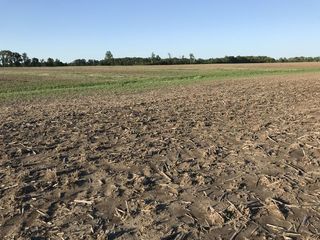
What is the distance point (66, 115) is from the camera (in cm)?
1273

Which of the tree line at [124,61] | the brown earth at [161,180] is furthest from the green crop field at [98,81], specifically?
the tree line at [124,61]

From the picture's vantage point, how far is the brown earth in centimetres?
486

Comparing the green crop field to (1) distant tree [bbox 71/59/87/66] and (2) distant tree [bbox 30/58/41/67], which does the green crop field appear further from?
(1) distant tree [bbox 71/59/87/66]

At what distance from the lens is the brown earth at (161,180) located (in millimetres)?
4859

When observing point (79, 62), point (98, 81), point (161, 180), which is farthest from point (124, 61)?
point (161, 180)

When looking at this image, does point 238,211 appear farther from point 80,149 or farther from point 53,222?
point 80,149

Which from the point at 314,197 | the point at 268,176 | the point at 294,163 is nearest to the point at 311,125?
the point at 294,163

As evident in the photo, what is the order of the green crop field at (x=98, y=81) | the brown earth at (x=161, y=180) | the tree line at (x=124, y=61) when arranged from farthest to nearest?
1. the tree line at (x=124, y=61)
2. the green crop field at (x=98, y=81)
3. the brown earth at (x=161, y=180)

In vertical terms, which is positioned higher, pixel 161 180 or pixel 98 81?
pixel 161 180

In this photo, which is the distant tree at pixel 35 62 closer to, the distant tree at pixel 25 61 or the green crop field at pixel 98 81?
the distant tree at pixel 25 61

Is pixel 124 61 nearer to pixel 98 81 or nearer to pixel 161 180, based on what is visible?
pixel 98 81

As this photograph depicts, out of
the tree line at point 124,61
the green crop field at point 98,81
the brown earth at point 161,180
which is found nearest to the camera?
the brown earth at point 161,180

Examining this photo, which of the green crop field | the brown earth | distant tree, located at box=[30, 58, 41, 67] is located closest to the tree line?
distant tree, located at box=[30, 58, 41, 67]

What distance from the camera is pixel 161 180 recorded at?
6.32 meters
